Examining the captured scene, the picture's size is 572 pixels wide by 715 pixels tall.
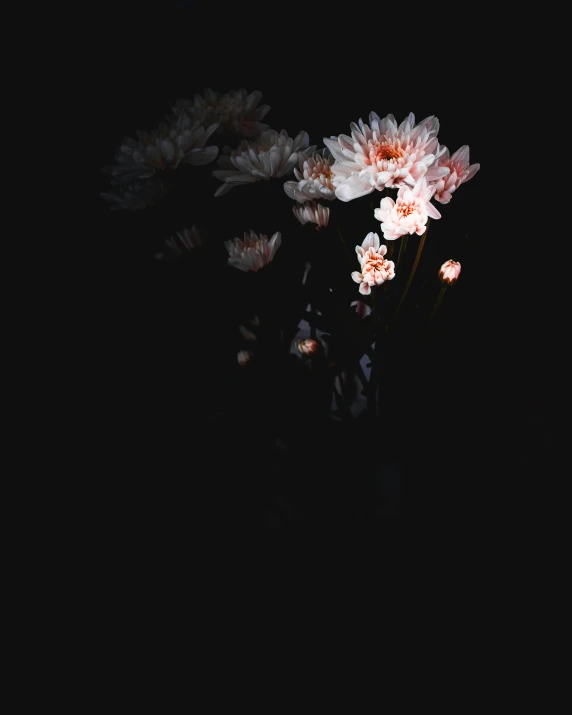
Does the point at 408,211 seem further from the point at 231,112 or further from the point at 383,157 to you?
the point at 231,112

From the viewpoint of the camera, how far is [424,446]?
60 centimetres

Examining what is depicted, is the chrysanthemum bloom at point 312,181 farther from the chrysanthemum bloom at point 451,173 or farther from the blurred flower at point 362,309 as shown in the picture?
the blurred flower at point 362,309

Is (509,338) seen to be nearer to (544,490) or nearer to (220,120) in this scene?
(544,490)

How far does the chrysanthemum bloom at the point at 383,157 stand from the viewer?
481 millimetres

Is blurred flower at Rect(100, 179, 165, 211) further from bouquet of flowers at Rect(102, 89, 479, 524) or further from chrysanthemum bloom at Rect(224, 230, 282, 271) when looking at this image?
chrysanthemum bloom at Rect(224, 230, 282, 271)

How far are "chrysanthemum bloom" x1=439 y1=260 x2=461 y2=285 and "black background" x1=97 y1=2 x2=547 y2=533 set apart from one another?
0.23 ft

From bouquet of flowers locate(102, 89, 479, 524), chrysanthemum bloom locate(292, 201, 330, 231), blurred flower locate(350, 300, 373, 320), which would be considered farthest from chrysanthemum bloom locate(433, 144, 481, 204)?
blurred flower locate(350, 300, 373, 320)

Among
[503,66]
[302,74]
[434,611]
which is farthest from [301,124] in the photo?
[434,611]

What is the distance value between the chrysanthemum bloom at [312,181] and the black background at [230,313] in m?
0.10

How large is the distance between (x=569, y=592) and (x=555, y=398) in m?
0.25

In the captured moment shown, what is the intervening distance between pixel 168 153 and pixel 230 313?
7.8 inches

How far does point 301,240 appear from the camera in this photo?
2.04 feet

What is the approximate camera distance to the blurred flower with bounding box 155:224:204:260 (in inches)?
22.8

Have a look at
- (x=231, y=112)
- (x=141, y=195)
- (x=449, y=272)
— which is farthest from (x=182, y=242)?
(x=449, y=272)
